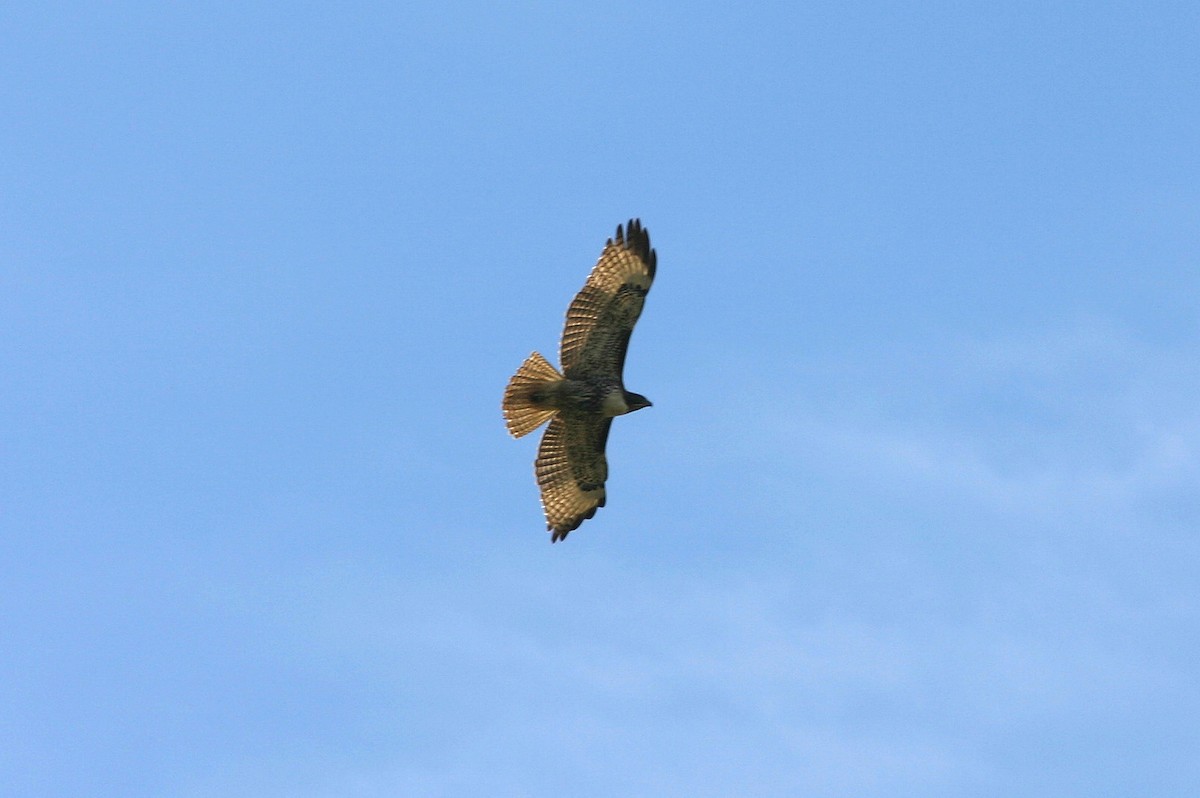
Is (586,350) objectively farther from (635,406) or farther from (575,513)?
(575,513)

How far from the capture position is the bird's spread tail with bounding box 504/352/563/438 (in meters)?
22.8

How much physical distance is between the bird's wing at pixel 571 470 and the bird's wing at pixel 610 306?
3.37ft

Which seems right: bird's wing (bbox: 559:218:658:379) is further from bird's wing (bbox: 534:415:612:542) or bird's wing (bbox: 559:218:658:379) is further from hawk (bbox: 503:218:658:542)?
bird's wing (bbox: 534:415:612:542)

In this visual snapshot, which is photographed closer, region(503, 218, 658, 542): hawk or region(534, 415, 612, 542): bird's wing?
region(503, 218, 658, 542): hawk

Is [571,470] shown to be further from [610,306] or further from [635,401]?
[610,306]

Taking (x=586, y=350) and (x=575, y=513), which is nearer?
(x=586, y=350)

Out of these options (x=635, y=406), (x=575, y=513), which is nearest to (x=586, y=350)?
(x=635, y=406)

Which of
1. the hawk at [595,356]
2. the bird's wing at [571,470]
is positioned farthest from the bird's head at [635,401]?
the bird's wing at [571,470]

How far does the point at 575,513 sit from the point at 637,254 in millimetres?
3985

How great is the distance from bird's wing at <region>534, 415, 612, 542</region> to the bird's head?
0.75 m

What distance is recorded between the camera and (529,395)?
23.0m

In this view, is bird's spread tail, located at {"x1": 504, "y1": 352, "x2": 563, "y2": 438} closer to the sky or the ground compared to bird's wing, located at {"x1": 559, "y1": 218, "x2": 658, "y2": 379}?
closer to the ground

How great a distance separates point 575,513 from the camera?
81.9ft

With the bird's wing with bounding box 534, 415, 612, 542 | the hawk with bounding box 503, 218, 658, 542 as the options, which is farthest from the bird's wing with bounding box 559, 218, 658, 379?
the bird's wing with bounding box 534, 415, 612, 542
